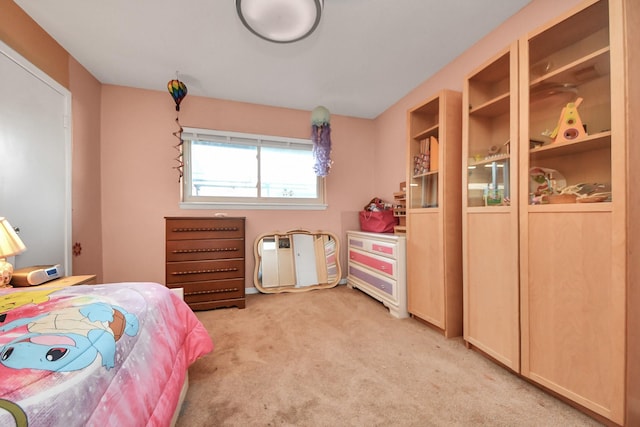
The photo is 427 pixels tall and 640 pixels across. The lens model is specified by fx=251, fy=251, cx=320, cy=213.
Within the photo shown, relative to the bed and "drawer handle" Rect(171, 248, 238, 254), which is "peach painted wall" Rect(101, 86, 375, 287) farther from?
the bed

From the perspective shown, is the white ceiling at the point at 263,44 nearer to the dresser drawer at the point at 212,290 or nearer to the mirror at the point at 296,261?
the mirror at the point at 296,261

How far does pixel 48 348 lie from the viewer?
2.03ft

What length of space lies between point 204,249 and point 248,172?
1173 millimetres

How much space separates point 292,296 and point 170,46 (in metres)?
2.78

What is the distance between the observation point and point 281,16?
4.72 ft

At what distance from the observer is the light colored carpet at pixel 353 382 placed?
123 cm

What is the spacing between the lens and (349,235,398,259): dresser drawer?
248 cm

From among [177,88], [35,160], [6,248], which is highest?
[177,88]

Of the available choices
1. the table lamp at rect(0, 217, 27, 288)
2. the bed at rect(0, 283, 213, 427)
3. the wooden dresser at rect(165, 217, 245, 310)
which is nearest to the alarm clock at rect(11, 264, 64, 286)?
the table lamp at rect(0, 217, 27, 288)

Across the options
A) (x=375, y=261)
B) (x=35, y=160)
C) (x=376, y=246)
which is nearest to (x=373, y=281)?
(x=375, y=261)

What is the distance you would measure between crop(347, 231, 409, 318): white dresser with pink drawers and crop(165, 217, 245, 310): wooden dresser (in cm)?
140

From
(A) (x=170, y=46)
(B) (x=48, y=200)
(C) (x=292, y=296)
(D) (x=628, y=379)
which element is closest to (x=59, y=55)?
(A) (x=170, y=46)

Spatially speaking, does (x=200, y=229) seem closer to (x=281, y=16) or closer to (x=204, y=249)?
(x=204, y=249)

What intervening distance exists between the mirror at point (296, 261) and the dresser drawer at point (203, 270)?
1.59 ft
